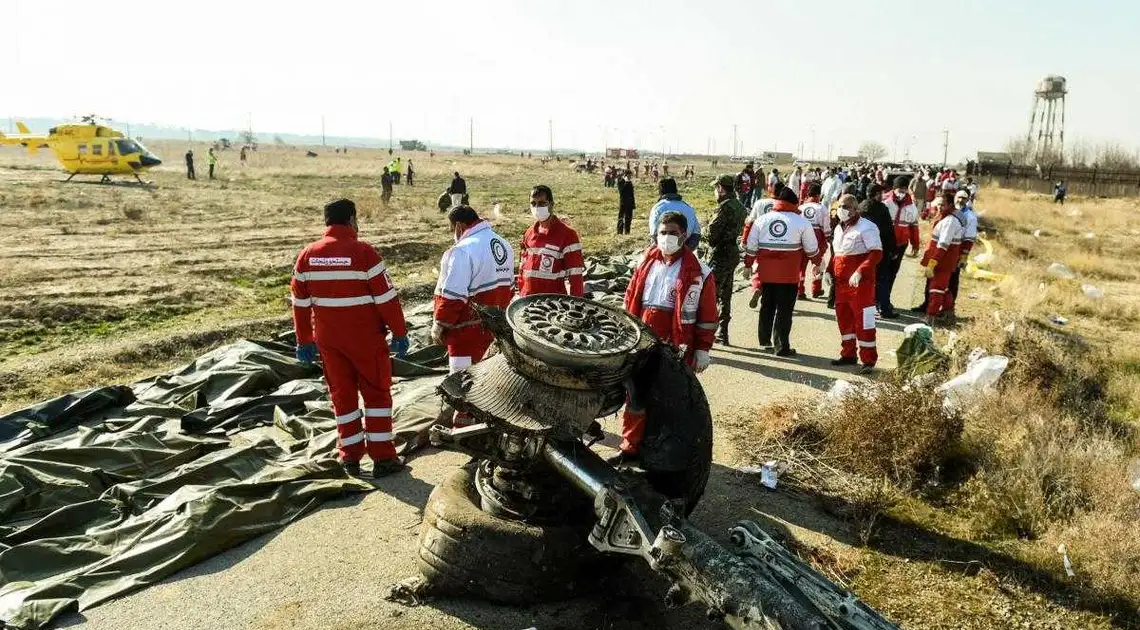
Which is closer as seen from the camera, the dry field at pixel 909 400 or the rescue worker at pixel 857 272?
the dry field at pixel 909 400

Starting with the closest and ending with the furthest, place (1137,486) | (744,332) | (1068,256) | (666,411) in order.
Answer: (666,411), (1137,486), (744,332), (1068,256)

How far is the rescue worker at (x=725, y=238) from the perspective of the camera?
8852 millimetres

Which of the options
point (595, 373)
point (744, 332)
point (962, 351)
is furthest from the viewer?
point (744, 332)

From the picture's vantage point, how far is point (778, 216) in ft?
26.7

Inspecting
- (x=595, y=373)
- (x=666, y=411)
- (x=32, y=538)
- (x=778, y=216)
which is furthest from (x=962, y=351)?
(x=32, y=538)

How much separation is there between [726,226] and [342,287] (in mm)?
5117

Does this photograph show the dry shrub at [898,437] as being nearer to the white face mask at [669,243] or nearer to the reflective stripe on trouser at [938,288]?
the white face mask at [669,243]

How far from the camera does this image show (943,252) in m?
9.93

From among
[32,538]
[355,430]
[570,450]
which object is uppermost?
[570,450]

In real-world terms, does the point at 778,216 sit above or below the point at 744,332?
above

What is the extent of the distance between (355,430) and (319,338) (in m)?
0.75

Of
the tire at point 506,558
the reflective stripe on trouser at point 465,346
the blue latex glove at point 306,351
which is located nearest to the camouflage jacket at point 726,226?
the reflective stripe on trouser at point 465,346

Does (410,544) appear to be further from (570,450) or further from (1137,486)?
(1137,486)

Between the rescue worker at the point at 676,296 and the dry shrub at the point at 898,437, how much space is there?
1.28 m
